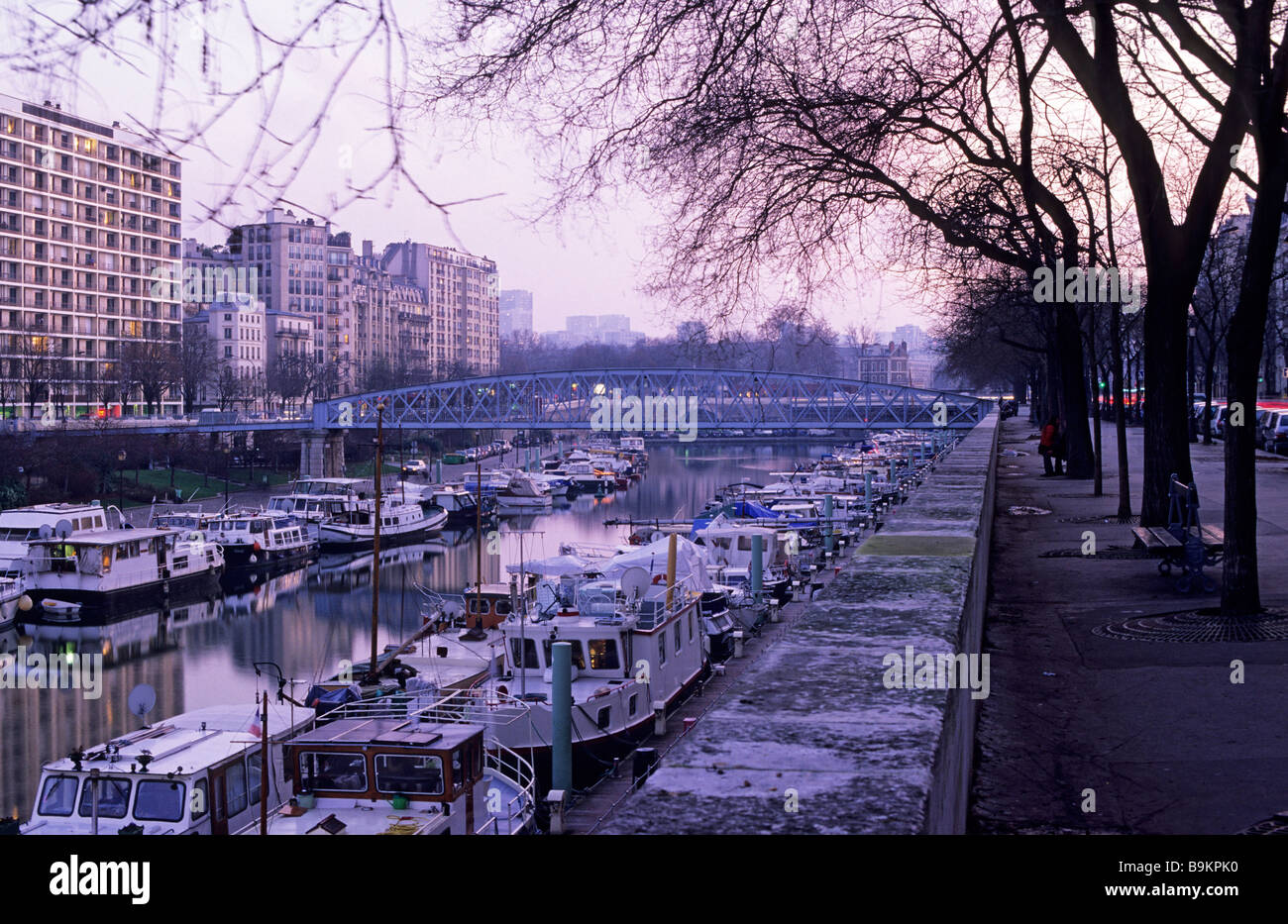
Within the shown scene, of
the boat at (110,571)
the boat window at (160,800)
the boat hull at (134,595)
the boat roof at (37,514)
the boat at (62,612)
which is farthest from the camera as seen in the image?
the boat roof at (37,514)

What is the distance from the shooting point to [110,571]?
43.7 meters

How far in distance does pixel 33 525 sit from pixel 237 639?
11.8m

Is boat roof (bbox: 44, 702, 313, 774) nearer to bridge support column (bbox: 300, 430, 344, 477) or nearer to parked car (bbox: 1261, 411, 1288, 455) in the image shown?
parked car (bbox: 1261, 411, 1288, 455)

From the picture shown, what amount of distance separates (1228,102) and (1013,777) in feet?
21.6

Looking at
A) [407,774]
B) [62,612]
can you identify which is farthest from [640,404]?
[407,774]

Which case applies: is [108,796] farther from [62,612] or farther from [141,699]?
[62,612]

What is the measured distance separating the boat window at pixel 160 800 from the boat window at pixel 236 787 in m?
0.65

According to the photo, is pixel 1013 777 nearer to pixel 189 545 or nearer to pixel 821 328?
pixel 821 328

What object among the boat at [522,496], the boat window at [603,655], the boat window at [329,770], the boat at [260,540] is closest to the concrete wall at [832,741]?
the boat window at [329,770]

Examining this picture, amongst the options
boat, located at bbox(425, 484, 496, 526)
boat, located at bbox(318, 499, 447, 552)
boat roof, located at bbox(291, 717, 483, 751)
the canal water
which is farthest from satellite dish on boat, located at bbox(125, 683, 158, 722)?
boat, located at bbox(425, 484, 496, 526)

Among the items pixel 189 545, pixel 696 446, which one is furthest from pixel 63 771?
pixel 696 446

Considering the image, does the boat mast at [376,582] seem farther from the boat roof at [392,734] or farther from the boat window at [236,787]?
the boat roof at [392,734]

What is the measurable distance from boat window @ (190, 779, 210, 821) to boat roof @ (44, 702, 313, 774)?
195mm

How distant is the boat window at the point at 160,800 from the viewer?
16.9 meters
